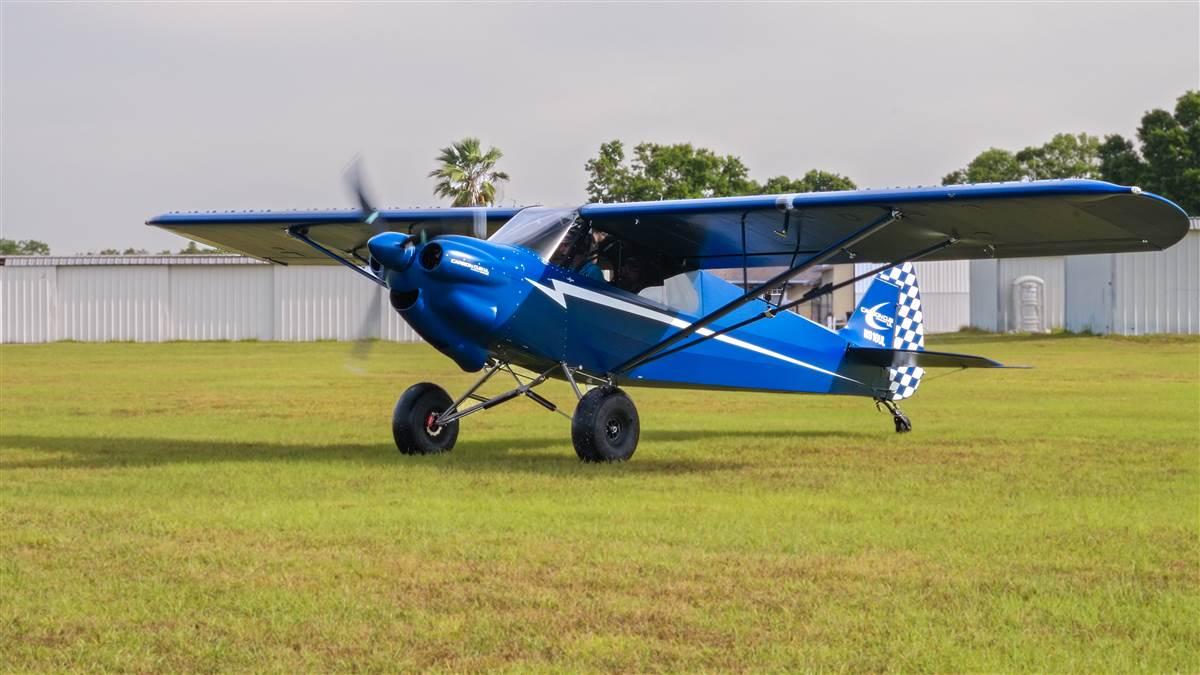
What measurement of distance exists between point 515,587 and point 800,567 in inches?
58.0

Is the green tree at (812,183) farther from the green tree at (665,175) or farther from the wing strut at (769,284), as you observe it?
the wing strut at (769,284)

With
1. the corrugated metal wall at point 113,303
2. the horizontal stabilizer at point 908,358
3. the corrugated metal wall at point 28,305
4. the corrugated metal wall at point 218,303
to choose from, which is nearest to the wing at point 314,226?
the horizontal stabilizer at point 908,358

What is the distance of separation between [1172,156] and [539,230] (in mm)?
76184

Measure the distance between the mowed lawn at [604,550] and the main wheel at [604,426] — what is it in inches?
10.3

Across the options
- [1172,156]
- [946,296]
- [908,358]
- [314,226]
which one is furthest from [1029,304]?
[314,226]

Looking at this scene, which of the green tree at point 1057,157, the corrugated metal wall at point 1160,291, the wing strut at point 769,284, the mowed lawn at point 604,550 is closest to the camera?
the mowed lawn at point 604,550

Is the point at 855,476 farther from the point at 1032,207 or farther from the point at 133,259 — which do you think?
the point at 133,259

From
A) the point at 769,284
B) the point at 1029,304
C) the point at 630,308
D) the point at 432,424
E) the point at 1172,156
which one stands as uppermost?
the point at 1172,156

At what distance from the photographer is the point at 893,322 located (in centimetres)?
1714

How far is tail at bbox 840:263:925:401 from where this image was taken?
657 inches

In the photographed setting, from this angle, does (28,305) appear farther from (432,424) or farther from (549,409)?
(549,409)

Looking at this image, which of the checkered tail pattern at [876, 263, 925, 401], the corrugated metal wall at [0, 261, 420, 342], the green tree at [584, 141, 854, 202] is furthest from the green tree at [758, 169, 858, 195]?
the checkered tail pattern at [876, 263, 925, 401]

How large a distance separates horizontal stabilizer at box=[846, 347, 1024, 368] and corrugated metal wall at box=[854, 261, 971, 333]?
52393 mm

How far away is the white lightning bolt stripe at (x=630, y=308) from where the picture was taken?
12234mm
